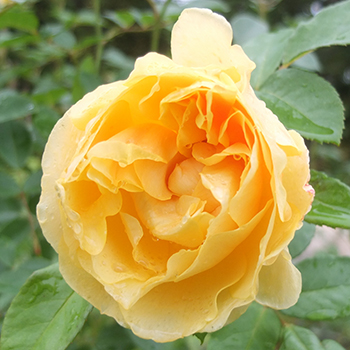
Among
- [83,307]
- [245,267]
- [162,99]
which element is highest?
[162,99]

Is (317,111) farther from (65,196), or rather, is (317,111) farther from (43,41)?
(43,41)

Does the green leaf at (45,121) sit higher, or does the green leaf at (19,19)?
the green leaf at (19,19)

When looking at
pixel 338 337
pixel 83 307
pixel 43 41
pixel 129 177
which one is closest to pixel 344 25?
pixel 129 177

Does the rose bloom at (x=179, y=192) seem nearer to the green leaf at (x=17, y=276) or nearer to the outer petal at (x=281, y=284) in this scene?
the outer petal at (x=281, y=284)

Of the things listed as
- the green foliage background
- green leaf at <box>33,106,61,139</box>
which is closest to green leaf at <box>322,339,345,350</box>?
the green foliage background

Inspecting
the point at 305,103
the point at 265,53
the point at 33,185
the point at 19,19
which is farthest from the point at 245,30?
the point at 33,185

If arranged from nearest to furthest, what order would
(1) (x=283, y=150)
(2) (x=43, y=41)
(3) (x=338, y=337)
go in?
(1) (x=283, y=150), (2) (x=43, y=41), (3) (x=338, y=337)

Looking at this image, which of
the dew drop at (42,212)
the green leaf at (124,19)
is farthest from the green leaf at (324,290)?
the green leaf at (124,19)
